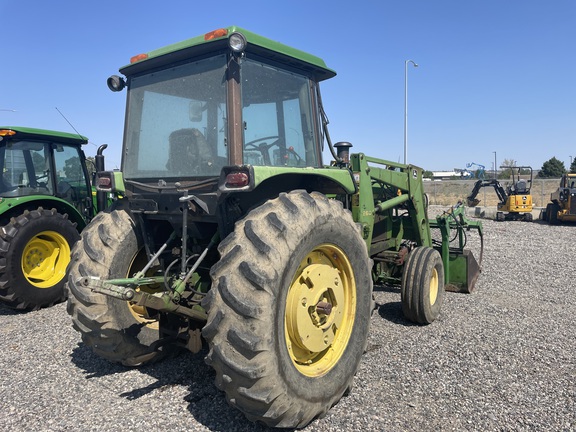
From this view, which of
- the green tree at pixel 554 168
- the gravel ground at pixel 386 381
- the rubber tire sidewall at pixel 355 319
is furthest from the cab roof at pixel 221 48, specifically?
the green tree at pixel 554 168

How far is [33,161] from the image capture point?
7.01 m

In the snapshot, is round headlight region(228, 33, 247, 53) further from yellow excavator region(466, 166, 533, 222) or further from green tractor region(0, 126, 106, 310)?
yellow excavator region(466, 166, 533, 222)

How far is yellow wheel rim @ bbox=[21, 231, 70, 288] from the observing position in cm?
643

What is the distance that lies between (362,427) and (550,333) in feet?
10.0

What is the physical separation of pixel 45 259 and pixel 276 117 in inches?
187

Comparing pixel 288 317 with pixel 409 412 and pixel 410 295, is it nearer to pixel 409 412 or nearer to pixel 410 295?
pixel 409 412

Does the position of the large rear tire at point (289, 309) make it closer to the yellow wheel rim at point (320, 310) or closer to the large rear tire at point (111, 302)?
the yellow wheel rim at point (320, 310)

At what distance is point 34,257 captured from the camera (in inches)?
258

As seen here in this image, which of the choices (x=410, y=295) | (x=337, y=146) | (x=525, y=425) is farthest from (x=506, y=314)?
(x=337, y=146)

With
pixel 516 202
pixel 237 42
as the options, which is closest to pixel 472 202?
pixel 516 202

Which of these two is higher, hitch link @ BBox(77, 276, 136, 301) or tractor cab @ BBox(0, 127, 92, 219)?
tractor cab @ BBox(0, 127, 92, 219)

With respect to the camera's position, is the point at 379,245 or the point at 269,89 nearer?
the point at 269,89

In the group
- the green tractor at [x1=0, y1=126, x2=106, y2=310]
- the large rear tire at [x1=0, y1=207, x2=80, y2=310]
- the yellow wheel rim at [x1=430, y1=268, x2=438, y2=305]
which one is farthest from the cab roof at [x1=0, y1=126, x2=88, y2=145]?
the yellow wheel rim at [x1=430, y1=268, x2=438, y2=305]

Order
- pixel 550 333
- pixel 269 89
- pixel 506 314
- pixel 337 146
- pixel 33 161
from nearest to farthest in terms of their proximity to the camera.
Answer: pixel 269 89 < pixel 337 146 < pixel 550 333 < pixel 506 314 < pixel 33 161
